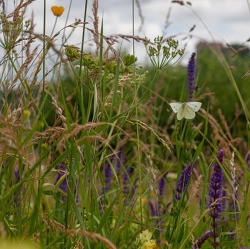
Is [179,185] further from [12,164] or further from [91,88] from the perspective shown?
[12,164]

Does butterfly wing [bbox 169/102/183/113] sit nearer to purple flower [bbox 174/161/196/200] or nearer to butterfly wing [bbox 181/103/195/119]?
butterfly wing [bbox 181/103/195/119]

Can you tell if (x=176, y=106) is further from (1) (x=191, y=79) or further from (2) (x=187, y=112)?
(1) (x=191, y=79)

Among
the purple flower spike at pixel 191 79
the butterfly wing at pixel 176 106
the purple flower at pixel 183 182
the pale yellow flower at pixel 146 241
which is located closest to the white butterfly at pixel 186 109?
the butterfly wing at pixel 176 106

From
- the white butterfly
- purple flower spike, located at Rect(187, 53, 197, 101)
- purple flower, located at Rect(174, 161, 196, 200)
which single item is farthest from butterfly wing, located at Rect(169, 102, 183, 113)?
purple flower spike, located at Rect(187, 53, 197, 101)

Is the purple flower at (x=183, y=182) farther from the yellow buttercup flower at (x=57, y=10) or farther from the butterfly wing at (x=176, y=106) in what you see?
the yellow buttercup flower at (x=57, y=10)

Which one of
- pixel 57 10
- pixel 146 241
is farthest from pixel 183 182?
pixel 57 10

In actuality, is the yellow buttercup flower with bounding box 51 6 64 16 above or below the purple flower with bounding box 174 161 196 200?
above

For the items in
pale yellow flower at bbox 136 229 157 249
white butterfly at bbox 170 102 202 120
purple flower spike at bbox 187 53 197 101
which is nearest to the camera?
pale yellow flower at bbox 136 229 157 249

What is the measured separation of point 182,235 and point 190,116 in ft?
1.55

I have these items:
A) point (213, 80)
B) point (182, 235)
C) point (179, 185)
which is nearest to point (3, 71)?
point (179, 185)

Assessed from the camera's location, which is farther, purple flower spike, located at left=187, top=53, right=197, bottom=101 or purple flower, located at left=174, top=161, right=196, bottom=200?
purple flower spike, located at left=187, top=53, right=197, bottom=101

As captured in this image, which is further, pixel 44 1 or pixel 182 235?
pixel 182 235

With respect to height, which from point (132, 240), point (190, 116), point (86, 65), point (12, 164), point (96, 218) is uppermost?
point (86, 65)

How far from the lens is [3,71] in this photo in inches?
88.7
